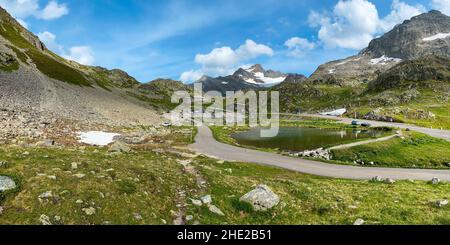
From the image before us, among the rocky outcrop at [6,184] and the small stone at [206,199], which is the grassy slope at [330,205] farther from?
the rocky outcrop at [6,184]

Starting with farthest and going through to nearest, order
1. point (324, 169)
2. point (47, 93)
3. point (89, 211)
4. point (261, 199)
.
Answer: point (47, 93)
point (324, 169)
point (261, 199)
point (89, 211)

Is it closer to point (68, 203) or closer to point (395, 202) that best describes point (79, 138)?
point (68, 203)

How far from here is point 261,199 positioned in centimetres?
2403

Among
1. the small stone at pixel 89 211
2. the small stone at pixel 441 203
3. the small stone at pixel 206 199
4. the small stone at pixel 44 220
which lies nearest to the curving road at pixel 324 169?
the small stone at pixel 441 203

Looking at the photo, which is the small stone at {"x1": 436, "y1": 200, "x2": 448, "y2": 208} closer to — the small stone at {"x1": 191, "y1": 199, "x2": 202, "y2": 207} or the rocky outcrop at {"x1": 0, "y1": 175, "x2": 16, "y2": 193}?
the small stone at {"x1": 191, "y1": 199, "x2": 202, "y2": 207}

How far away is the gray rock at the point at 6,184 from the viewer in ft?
60.0

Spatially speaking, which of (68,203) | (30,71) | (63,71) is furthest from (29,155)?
(63,71)

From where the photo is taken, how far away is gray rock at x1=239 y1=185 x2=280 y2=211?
928 inches

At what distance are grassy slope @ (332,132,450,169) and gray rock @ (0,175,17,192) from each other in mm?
53223

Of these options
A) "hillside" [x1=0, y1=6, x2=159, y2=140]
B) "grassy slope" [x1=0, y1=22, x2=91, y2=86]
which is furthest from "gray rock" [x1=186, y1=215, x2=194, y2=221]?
"grassy slope" [x1=0, y1=22, x2=91, y2=86]

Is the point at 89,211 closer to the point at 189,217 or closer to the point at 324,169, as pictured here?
the point at 189,217

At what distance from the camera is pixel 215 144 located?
7362 cm

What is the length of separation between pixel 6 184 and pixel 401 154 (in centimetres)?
6062

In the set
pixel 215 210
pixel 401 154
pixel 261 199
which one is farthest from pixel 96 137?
pixel 401 154
